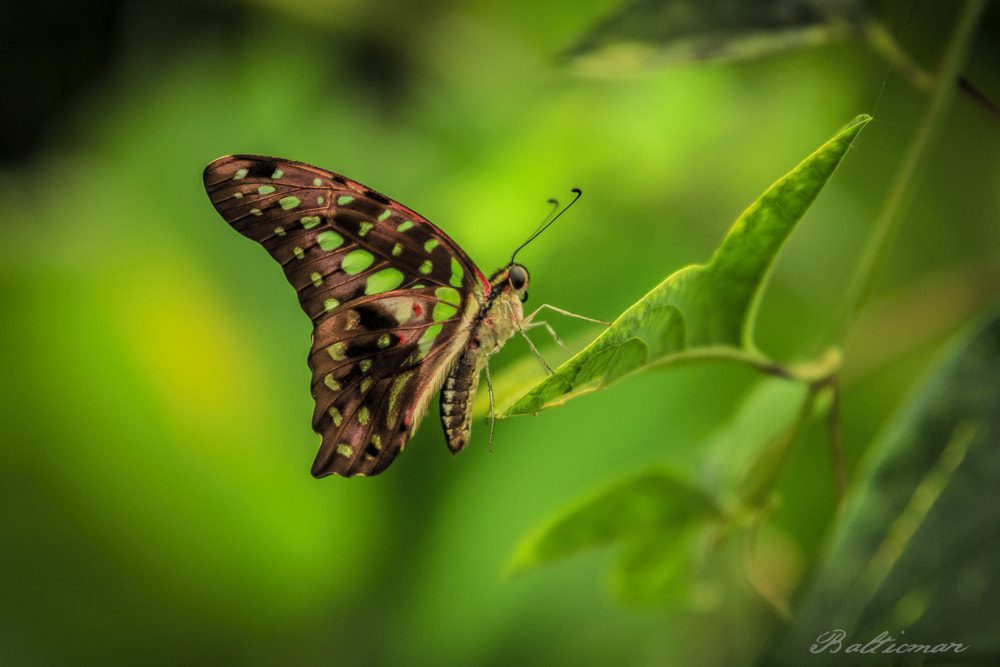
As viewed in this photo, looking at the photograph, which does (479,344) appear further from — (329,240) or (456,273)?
(329,240)

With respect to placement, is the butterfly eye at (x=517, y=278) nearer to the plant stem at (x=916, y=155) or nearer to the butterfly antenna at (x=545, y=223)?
the butterfly antenna at (x=545, y=223)

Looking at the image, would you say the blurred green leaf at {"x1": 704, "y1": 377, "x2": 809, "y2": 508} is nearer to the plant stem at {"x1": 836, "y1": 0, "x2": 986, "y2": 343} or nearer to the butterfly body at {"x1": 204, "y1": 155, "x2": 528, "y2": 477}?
the plant stem at {"x1": 836, "y1": 0, "x2": 986, "y2": 343}

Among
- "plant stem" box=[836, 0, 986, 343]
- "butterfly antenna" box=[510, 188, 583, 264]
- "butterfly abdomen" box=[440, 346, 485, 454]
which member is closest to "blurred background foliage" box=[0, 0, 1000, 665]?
"butterfly antenna" box=[510, 188, 583, 264]

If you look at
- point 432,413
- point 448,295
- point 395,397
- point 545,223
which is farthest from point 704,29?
point 432,413

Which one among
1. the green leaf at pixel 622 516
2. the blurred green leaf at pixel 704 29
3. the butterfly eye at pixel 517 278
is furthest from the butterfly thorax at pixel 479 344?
the blurred green leaf at pixel 704 29

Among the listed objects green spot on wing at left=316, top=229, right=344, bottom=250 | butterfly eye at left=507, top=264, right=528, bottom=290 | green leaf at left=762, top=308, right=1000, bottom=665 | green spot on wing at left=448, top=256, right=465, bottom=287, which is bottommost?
green leaf at left=762, top=308, right=1000, bottom=665

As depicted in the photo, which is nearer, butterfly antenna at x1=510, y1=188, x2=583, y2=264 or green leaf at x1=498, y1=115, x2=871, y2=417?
green leaf at x1=498, y1=115, x2=871, y2=417
